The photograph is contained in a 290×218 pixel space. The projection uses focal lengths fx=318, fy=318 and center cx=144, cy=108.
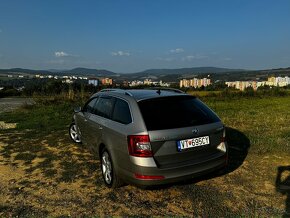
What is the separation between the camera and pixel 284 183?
16.9 ft

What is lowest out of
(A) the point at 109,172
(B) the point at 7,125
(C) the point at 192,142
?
(B) the point at 7,125

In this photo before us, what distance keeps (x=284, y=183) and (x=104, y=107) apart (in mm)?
3282

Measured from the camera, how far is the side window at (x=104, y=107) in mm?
5409

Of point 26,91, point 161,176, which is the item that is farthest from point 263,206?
point 26,91

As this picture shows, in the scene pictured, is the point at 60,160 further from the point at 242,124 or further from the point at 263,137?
the point at 242,124

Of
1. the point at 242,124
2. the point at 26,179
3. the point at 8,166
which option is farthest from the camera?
the point at 242,124

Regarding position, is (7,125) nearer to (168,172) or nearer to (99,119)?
(99,119)

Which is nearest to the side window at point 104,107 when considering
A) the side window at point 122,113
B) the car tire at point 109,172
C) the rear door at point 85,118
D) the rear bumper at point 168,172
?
the side window at point 122,113

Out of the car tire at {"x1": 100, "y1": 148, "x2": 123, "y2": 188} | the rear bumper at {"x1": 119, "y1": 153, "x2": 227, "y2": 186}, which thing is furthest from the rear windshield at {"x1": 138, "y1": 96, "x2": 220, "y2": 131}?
the car tire at {"x1": 100, "y1": 148, "x2": 123, "y2": 188}

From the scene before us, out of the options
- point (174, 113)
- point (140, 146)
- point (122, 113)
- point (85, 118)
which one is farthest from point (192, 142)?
point (85, 118)

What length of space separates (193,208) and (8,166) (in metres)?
4.08

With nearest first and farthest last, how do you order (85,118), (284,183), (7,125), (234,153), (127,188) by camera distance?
(127,188) < (284,183) < (85,118) < (234,153) < (7,125)

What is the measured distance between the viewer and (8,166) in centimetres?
646

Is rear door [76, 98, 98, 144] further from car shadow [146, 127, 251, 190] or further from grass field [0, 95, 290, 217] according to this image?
car shadow [146, 127, 251, 190]
